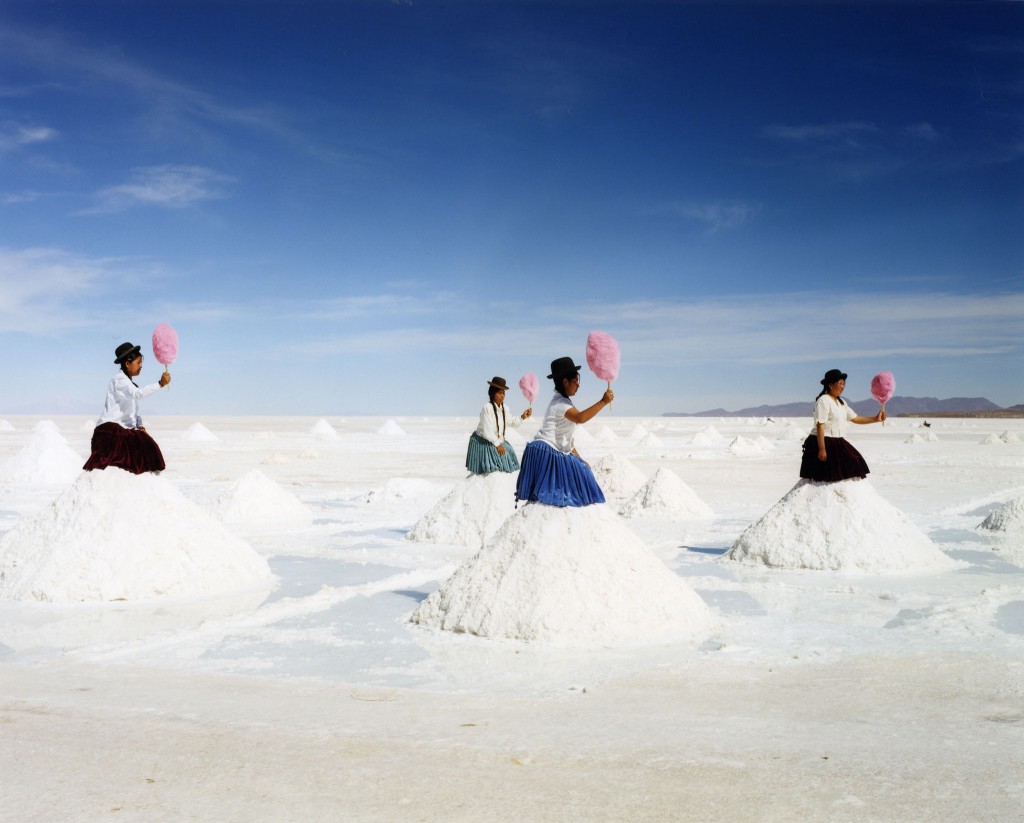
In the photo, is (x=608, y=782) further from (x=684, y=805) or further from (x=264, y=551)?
(x=264, y=551)

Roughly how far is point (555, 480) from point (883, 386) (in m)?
4.64

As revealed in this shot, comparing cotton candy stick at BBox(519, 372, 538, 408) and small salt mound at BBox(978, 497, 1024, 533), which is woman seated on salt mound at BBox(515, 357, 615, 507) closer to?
cotton candy stick at BBox(519, 372, 538, 408)

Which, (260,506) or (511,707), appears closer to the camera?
(511,707)

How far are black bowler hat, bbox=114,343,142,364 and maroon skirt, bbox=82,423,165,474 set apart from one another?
644mm

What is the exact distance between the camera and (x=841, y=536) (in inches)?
366

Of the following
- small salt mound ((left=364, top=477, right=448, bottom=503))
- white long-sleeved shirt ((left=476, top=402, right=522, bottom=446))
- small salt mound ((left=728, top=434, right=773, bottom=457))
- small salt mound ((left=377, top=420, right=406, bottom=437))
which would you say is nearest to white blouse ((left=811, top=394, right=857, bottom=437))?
white long-sleeved shirt ((left=476, top=402, right=522, bottom=446))

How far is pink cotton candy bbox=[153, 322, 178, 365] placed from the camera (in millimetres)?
8273

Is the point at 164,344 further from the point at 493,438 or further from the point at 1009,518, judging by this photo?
the point at 1009,518

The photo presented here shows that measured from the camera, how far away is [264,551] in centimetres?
1122

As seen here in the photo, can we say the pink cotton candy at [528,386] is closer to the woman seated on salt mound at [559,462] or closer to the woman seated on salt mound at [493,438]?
the woman seated on salt mound at [493,438]

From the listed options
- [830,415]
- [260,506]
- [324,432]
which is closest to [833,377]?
[830,415]

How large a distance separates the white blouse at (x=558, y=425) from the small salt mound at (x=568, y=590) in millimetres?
509

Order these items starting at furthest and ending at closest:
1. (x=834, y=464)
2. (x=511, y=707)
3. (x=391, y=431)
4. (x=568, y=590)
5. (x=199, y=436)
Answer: (x=391, y=431) < (x=199, y=436) < (x=834, y=464) < (x=568, y=590) < (x=511, y=707)

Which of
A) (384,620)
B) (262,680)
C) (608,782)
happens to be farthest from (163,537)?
(608,782)
